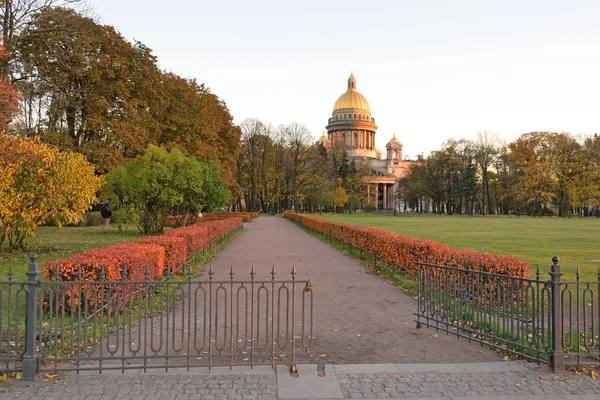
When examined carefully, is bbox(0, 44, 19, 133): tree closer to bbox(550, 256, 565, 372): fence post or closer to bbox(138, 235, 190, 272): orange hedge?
bbox(138, 235, 190, 272): orange hedge

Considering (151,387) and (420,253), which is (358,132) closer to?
(420,253)

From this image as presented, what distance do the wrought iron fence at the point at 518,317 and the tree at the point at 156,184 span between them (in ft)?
63.7

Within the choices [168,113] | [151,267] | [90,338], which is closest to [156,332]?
[90,338]

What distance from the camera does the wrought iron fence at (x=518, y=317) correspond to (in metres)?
6.20

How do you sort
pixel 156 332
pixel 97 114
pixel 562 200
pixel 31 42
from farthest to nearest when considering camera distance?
pixel 562 200, pixel 97 114, pixel 31 42, pixel 156 332

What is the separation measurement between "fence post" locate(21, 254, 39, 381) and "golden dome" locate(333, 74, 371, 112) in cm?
13439

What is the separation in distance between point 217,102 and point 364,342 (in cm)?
4717

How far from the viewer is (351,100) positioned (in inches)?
5413

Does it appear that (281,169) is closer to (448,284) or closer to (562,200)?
(562,200)

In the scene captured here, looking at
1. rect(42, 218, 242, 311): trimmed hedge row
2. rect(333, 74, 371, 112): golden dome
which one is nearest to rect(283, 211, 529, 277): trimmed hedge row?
rect(42, 218, 242, 311): trimmed hedge row

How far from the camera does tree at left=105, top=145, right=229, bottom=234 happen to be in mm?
25828

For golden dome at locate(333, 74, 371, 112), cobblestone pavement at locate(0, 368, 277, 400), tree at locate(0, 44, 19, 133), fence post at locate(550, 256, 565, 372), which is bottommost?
cobblestone pavement at locate(0, 368, 277, 400)

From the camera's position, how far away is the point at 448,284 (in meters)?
8.31

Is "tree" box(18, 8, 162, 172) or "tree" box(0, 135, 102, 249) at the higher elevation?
"tree" box(18, 8, 162, 172)
